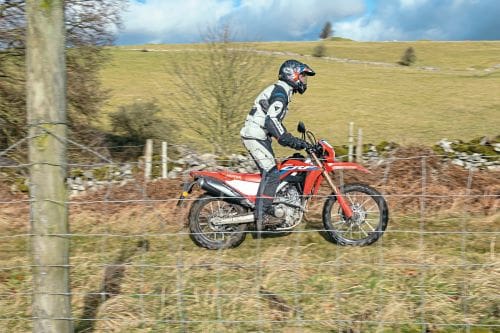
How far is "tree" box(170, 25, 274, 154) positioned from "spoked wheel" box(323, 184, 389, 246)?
35.3 feet

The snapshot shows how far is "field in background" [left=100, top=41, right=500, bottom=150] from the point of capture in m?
30.2

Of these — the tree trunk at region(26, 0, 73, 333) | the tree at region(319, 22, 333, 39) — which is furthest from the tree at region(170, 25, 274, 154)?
the tree at region(319, 22, 333, 39)

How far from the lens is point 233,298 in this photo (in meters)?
4.57

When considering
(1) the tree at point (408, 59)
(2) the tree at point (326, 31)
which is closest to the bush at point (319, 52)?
(1) the tree at point (408, 59)

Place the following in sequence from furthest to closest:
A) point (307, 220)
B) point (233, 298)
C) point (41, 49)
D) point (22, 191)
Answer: point (22, 191)
point (307, 220)
point (233, 298)
point (41, 49)

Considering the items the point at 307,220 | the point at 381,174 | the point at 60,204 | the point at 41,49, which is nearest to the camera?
the point at 41,49

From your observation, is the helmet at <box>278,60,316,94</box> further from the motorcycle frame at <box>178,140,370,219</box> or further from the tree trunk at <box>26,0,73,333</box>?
the tree trunk at <box>26,0,73,333</box>

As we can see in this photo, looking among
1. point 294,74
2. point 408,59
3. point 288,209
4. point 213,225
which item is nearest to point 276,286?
point 288,209

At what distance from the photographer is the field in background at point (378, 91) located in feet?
98.9

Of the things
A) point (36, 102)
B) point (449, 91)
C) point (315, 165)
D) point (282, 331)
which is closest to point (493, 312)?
point (282, 331)

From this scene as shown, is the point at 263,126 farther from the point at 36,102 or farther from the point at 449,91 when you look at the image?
the point at 449,91

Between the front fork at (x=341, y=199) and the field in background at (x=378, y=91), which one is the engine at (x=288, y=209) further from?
the field in background at (x=378, y=91)

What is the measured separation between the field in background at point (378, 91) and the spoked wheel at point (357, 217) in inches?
457

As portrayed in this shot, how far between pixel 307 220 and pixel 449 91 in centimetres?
3770
